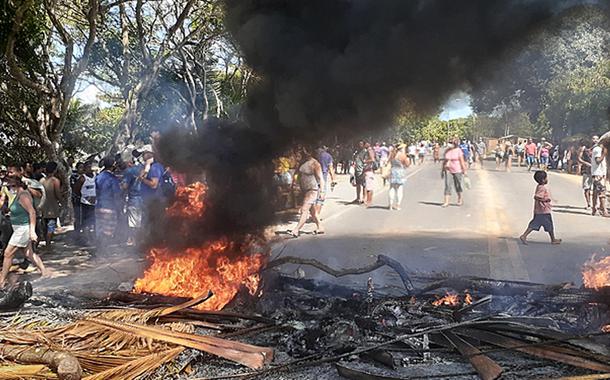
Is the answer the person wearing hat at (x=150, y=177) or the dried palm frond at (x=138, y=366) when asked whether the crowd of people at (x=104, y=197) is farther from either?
the dried palm frond at (x=138, y=366)

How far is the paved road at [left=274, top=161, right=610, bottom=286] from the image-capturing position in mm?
8039

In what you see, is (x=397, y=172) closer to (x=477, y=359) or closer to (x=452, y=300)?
(x=452, y=300)

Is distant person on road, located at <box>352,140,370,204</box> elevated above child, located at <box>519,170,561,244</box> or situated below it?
above

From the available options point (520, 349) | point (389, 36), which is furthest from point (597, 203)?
point (520, 349)

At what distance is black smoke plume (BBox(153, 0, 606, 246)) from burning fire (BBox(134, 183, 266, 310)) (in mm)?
303

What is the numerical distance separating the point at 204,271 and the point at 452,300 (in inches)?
108

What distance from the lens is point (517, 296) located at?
5.90 m

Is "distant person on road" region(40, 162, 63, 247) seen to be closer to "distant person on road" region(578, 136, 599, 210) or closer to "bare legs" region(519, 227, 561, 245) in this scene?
"bare legs" region(519, 227, 561, 245)

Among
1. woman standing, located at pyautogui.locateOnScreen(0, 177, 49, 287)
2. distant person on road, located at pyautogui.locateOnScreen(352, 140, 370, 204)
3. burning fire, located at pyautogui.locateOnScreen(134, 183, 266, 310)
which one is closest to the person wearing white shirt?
distant person on road, located at pyautogui.locateOnScreen(352, 140, 370, 204)

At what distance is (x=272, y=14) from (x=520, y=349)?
4.45 metres

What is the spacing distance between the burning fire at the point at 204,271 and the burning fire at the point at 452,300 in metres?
1.93

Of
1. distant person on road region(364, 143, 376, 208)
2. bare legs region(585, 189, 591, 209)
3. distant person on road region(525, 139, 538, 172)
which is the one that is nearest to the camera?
bare legs region(585, 189, 591, 209)

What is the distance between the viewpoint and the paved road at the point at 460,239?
804 cm

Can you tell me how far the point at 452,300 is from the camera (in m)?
5.90
